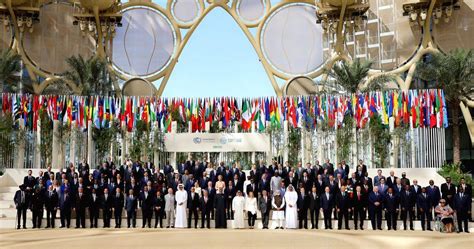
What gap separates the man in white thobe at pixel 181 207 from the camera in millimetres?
17047

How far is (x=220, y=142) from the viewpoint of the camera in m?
25.5

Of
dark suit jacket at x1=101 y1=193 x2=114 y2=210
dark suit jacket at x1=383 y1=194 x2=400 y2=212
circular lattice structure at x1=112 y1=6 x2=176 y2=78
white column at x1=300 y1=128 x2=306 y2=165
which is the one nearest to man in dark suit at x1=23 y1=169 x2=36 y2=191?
dark suit jacket at x1=101 y1=193 x2=114 y2=210

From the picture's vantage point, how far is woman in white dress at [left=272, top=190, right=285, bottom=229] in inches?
661

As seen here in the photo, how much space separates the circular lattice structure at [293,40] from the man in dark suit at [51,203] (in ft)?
92.9

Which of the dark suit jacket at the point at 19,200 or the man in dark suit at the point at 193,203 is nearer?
the dark suit jacket at the point at 19,200

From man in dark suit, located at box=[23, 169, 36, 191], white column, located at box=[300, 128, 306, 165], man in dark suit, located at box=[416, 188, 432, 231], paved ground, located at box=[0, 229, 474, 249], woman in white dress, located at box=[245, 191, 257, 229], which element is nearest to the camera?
paved ground, located at box=[0, 229, 474, 249]

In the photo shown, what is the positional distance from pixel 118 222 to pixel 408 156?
17.1 meters

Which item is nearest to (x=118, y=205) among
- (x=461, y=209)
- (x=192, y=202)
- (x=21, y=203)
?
(x=192, y=202)

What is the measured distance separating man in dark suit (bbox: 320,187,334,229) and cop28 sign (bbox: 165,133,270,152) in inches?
345

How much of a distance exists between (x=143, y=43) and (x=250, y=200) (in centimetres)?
2901

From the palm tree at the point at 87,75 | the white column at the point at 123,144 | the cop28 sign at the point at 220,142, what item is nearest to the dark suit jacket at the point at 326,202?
the cop28 sign at the point at 220,142

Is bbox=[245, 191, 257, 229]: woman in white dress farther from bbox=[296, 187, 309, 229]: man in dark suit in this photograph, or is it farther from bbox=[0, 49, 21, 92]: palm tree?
bbox=[0, 49, 21, 92]: palm tree

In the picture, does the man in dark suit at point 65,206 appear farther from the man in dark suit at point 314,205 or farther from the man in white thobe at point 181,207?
the man in dark suit at point 314,205

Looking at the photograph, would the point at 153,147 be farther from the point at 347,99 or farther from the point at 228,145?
the point at 347,99
